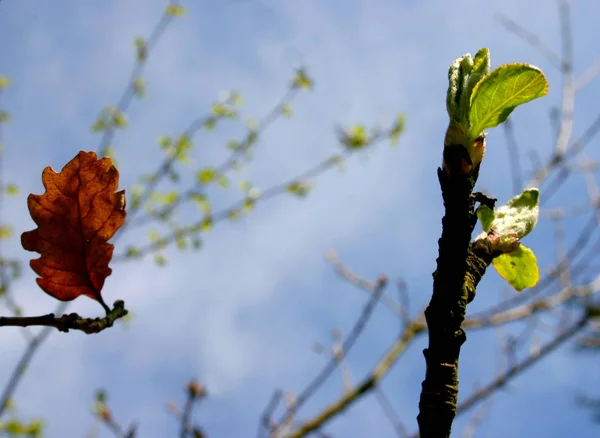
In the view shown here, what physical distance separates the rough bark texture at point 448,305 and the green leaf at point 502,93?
0.07 meters

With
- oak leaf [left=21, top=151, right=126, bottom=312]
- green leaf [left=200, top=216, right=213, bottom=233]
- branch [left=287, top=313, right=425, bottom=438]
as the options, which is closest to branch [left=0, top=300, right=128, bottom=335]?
oak leaf [left=21, top=151, right=126, bottom=312]

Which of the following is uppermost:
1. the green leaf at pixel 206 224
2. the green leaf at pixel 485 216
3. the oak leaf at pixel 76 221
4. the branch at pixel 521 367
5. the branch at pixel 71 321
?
the green leaf at pixel 206 224

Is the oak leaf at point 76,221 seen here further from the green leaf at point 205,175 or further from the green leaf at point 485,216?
the green leaf at point 205,175

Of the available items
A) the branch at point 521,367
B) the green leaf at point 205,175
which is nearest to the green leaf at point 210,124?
the green leaf at point 205,175

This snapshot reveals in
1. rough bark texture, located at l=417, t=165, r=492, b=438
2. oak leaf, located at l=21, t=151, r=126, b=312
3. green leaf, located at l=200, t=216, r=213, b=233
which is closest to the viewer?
rough bark texture, located at l=417, t=165, r=492, b=438

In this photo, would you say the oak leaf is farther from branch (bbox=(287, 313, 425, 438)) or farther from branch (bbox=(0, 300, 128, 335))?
branch (bbox=(287, 313, 425, 438))

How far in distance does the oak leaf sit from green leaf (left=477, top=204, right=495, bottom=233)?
1.64ft

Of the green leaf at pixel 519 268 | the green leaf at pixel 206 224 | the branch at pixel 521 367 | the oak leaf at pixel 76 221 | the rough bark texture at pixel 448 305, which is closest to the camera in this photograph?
the rough bark texture at pixel 448 305

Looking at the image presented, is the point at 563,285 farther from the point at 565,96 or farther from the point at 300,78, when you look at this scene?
the point at 300,78

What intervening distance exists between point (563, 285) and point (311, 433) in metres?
1.86

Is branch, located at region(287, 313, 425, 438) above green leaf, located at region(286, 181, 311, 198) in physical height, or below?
below

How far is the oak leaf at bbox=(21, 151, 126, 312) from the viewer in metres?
0.74

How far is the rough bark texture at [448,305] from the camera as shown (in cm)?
57

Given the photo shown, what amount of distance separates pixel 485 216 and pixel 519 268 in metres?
0.15
